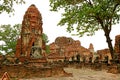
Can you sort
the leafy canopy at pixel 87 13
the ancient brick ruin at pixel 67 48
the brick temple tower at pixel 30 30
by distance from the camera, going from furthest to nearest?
the ancient brick ruin at pixel 67 48 → the brick temple tower at pixel 30 30 → the leafy canopy at pixel 87 13

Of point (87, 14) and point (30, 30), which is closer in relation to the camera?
point (87, 14)

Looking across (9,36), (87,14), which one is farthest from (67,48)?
(87,14)

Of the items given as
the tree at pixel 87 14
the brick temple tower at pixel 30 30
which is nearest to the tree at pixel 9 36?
the brick temple tower at pixel 30 30

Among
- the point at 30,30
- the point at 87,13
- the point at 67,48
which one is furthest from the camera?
the point at 67,48

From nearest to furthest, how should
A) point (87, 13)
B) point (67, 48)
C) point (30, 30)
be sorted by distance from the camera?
1. point (87, 13)
2. point (30, 30)
3. point (67, 48)

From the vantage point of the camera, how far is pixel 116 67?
19844 mm

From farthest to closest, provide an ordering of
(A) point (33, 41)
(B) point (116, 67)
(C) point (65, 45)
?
(C) point (65, 45)
(A) point (33, 41)
(B) point (116, 67)

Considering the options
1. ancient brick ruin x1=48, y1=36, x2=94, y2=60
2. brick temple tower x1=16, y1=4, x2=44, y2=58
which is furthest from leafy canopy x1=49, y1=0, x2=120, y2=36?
ancient brick ruin x1=48, y1=36, x2=94, y2=60

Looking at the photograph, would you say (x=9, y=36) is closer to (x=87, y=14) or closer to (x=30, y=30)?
(x=30, y=30)

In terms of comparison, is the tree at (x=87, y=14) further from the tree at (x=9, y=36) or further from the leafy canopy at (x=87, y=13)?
the tree at (x=9, y=36)

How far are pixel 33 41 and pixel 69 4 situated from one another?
22.5 m

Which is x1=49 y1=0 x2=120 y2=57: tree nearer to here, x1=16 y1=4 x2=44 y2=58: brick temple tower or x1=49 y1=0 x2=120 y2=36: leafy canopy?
x1=49 y1=0 x2=120 y2=36: leafy canopy

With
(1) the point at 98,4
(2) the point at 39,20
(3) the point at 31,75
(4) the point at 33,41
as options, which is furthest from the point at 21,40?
(3) the point at 31,75

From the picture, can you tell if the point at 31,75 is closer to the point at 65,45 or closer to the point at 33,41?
the point at 33,41
